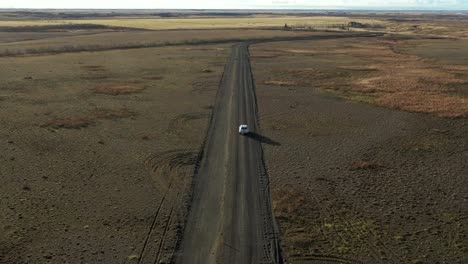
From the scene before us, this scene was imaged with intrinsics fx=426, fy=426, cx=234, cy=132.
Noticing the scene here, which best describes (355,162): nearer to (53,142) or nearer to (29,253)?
(29,253)

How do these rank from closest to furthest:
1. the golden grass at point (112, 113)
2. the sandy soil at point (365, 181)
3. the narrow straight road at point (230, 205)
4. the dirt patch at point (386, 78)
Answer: the narrow straight road at point (230, 205) < the sandy soil at point (365, 181) < the golden grass at point (112, 113) < the dirt patch at point (386, 78)

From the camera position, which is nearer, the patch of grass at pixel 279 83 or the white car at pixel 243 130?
the white car at pixel 243 130

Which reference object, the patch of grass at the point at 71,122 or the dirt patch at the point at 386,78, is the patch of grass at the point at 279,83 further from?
the patch of grass at the point at 71,122

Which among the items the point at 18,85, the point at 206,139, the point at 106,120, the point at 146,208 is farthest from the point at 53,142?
the point at 18,85

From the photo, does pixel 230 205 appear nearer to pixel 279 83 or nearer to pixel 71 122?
pixel 71 122

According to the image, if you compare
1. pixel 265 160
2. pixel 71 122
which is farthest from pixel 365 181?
pixel 71 122

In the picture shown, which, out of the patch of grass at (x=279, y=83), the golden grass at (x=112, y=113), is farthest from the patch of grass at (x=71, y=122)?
the patch of grass at (x=279, y=83)

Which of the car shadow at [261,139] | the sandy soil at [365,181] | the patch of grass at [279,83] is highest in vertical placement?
the patch of grass at [279,83]
